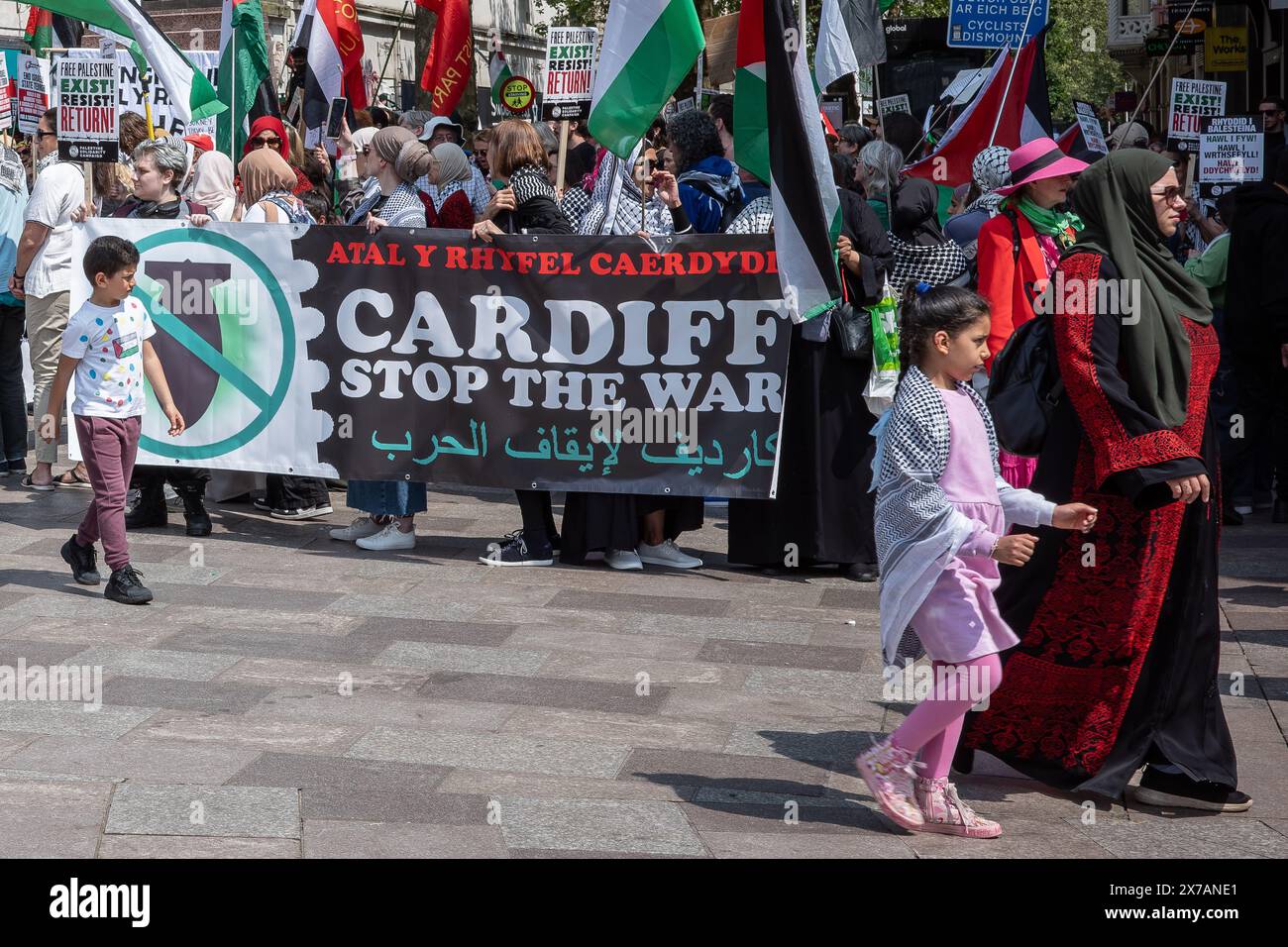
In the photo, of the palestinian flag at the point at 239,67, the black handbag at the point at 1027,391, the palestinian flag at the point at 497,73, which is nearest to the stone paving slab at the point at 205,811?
the black handbag at the point at 1027,391

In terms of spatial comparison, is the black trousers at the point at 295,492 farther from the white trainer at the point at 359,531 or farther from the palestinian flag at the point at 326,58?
the palestinian flag at the point at 326,58

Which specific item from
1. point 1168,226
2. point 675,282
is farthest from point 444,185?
point 1168,226

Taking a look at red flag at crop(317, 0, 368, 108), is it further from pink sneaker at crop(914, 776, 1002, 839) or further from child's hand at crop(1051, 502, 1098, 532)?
pink sneaker at crop(914, 776, 1002, 839)

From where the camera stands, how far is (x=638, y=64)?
802cm

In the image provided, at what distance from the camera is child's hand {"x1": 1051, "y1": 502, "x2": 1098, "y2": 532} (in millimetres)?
4535

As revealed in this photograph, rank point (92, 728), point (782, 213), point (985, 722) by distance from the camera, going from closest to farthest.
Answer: point (985, 722) < point (92, 728) < point (782, 213)

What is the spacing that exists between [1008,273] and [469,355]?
2.80 m

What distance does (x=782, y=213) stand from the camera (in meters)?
7.68

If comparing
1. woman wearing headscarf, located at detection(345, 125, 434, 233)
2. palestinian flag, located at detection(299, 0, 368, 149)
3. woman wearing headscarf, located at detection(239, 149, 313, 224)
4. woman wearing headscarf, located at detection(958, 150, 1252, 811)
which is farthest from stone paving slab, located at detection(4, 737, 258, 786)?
palestinian flag, located at detection(299, 0, 368, 149)

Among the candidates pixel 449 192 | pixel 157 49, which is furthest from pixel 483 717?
pixel 157 49

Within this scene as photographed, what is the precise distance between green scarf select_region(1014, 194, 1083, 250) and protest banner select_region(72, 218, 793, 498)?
Result: 151 centimetres

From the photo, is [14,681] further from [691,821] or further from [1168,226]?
[1168,226]

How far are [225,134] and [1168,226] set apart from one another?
22.9 feet

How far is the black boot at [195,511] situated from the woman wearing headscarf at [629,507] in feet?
6.41
